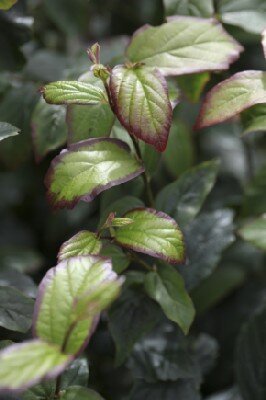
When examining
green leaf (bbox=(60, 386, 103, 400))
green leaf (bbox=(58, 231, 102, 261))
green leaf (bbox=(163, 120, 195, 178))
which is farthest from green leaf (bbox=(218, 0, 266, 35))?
green leaf (bbox=(60, 386, 103, 400))

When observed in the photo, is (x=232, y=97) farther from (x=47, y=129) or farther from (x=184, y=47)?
(x=47, y=129)

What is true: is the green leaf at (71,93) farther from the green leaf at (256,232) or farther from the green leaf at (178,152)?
the green leaf at (178,152)

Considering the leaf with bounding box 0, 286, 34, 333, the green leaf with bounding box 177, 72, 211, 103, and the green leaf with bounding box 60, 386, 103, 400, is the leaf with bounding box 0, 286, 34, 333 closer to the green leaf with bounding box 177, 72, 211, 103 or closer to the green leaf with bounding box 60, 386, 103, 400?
the green leaf with bounding box 60, 386, 103, 400

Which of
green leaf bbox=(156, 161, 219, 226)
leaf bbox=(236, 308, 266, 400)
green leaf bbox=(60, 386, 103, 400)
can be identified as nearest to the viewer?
green leaf bbox=(60, 386, 103, 400)

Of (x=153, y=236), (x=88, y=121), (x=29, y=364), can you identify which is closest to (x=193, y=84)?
(x=88, y=121)

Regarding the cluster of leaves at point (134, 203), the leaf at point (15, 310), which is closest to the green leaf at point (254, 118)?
the cluster of leaves at point (134, 203)

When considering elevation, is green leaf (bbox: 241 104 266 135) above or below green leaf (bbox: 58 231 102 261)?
above
